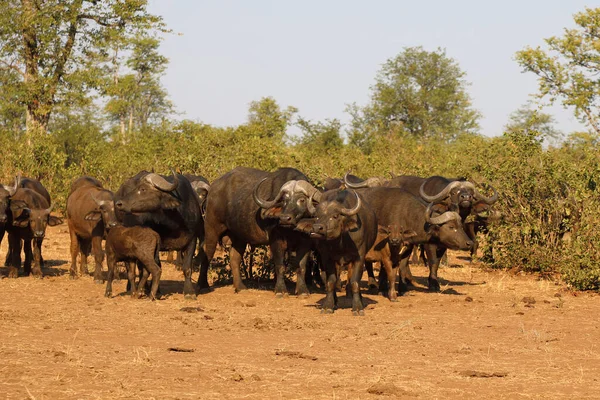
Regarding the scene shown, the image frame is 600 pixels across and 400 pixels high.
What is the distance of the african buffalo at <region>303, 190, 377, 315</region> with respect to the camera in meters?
11.8

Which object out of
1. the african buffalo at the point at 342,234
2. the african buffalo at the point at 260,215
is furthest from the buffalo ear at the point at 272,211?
the african buffalo at the point at 342,234

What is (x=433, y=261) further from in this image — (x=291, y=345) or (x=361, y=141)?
(x=361, y=141)

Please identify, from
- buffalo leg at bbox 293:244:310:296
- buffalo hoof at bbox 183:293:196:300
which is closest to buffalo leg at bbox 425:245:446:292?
buffalo leg at bbox 293:244:310:296

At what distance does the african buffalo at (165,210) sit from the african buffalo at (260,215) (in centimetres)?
65

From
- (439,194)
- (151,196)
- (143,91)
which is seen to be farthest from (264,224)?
(143,91)

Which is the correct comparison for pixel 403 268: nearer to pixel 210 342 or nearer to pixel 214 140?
pixel 210 342

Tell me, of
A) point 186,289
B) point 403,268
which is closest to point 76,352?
point 186,289

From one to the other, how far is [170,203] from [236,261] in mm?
1759

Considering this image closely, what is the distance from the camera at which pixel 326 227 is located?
11.6 m

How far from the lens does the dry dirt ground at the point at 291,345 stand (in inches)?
304

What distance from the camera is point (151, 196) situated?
13.4 m

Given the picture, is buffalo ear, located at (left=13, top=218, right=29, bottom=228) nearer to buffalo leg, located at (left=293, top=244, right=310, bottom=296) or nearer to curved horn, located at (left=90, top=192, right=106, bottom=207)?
curved horn, located at (left=90, top=192, right=106, bottom=207)

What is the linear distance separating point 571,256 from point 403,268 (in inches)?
112

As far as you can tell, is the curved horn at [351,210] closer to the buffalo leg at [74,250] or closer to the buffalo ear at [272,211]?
the buffalo ear at [272,211]
